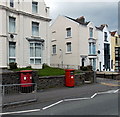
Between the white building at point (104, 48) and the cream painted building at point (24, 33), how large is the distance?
1371 centimetres

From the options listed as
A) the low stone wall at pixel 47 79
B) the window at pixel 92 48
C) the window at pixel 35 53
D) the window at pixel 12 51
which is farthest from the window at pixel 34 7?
the window at pixel 92 48

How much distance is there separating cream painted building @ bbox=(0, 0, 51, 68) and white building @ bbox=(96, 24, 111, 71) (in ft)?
45.0

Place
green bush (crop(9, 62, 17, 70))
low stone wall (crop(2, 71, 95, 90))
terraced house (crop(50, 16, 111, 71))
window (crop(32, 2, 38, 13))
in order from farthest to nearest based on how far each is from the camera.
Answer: terraced house (crop(50, 16, 111, 71)), window (crop(32, 2, 38, 13)), green bush (crop(9, 62, 17, 70)), low stone wall (crop(2, 71, 95, 90))

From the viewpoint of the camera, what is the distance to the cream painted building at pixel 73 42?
28859 millimetres

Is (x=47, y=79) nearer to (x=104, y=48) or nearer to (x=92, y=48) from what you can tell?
(x=92, y=48)

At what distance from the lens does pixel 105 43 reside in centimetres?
3434

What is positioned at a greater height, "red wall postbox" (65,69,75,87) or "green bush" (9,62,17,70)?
"green bush" (9,62,17,70)

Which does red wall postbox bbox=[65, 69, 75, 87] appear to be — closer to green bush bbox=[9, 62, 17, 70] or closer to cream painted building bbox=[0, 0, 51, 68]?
green bush bbox=[9, 62, 17, 70]

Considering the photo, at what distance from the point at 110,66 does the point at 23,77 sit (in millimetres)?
27871

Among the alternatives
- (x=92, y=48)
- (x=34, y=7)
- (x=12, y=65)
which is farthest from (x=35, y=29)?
(x=92, y=48)

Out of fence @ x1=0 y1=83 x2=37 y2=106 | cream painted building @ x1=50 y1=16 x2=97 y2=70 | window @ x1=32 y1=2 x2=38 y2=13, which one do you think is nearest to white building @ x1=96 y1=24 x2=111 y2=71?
cream painted building @ x1=50 y1=16 x2=97 y2=70

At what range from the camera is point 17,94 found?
32.4 feet

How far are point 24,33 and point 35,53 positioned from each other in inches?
111

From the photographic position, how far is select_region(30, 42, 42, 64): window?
69.1ft
